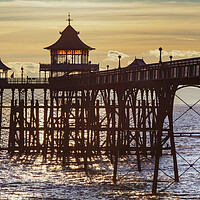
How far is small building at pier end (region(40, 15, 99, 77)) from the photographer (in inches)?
3118

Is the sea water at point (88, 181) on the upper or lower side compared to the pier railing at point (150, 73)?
lower

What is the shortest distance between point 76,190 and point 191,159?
21659mm

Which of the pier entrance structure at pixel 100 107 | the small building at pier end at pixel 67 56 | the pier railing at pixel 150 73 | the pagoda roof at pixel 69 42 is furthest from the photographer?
the pagoda roof at pixel 69 42

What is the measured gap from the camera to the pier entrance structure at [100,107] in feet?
119

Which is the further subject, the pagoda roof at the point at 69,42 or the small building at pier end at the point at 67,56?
the pagoda roof at the point at 69,42

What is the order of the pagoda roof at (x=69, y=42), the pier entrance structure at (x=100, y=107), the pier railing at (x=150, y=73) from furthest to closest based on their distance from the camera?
the pagoda roof at (x=69, y=42), the pier entrance structure at (x=100, y=107), the pier railing at (x=150, y=73)

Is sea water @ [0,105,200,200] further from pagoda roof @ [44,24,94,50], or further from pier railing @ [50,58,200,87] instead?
pagoda roof @ [44,24,94,50]

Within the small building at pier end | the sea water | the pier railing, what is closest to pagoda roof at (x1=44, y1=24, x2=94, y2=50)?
the small building at pier end

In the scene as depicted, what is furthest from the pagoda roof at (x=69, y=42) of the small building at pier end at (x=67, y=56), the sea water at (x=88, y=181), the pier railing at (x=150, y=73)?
the sea water at (x=88, y=181)

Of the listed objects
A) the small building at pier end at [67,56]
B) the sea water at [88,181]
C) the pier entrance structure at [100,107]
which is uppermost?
the small building at pier end at [67,56]

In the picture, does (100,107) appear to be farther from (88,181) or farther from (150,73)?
(150,73)

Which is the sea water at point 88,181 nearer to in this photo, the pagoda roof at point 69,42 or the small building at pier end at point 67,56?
the small building at pier end at point 67,56

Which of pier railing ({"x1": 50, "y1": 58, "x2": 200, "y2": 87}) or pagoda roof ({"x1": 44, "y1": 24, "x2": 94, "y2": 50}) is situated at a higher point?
pagoda roof ({"x1": 44, "y1": 24, "x2": 94, "y2": 50})

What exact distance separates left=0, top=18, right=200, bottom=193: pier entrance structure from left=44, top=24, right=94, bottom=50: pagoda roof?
6 cm
